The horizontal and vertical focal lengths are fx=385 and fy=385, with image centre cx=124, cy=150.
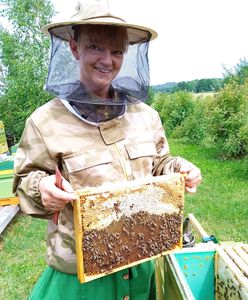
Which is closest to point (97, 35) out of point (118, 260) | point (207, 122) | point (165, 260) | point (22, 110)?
point (118, 260)

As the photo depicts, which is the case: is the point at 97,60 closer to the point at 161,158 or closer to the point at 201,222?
the point at 161,158

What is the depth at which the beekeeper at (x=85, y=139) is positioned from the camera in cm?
133

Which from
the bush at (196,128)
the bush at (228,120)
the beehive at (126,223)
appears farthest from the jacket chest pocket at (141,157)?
the bush at (196,128)

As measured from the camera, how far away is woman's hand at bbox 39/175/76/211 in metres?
1.16

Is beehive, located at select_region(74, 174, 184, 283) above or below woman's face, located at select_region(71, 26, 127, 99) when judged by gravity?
below

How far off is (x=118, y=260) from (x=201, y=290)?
0.67 meters

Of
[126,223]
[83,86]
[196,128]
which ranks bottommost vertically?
[196,128]

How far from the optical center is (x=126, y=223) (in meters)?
1.37

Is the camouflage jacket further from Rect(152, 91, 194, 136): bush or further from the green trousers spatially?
Rect(152, 91, 194, 136): bush

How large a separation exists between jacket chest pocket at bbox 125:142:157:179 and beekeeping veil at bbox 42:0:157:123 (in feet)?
0.47

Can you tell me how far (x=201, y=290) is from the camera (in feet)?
6.04

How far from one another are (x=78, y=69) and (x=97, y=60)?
14 cm

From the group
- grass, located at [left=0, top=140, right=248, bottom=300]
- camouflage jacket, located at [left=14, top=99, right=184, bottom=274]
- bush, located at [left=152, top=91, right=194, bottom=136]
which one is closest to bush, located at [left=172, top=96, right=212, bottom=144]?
bush, located at [left=152, top=91, right=194, bottom=136]

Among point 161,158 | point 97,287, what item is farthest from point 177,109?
point 97,287
